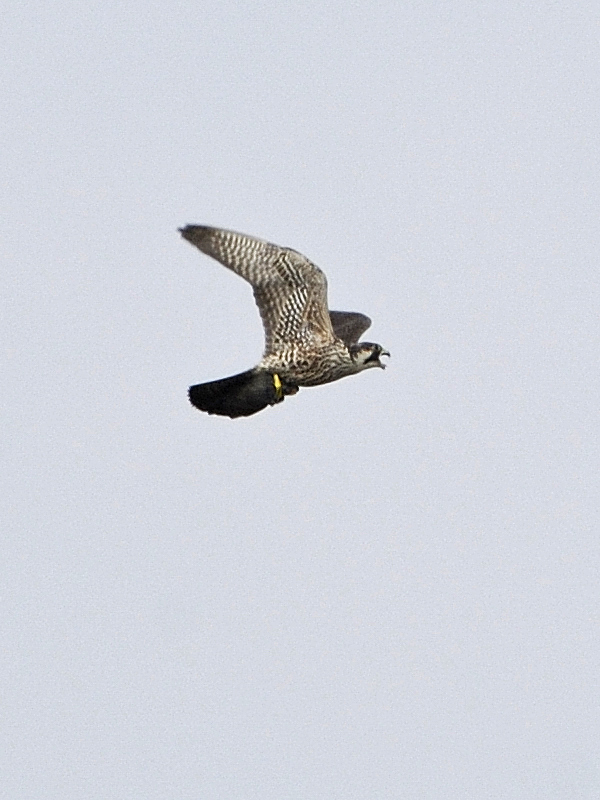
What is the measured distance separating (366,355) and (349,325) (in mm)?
2501

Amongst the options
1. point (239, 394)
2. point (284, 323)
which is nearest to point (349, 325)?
point (284, 323)

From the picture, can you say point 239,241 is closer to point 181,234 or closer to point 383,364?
point 181,234

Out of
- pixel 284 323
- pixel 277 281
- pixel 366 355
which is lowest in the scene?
pixel 366 355

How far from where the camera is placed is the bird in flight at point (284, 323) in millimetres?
22672

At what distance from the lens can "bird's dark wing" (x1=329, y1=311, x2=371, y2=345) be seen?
2488 cm

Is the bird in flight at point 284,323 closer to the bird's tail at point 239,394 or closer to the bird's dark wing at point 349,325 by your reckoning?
the bird's tail at point 239,394

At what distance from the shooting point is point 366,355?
22.9 metres

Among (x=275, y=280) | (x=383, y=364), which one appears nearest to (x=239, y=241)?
(x=275, y=280)

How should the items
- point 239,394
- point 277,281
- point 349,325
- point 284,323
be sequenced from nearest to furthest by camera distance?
1. point 239,394
2. point 277,281
3. point 284,323
4. point 349,325

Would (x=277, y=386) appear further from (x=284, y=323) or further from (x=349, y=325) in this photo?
(x=349, y=325)

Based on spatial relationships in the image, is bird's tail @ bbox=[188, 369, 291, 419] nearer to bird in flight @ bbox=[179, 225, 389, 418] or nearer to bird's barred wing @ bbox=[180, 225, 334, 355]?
bird in flight @ bbox=[179, 225, 389, 418]

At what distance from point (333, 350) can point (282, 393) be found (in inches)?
32.4

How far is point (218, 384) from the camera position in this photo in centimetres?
2225

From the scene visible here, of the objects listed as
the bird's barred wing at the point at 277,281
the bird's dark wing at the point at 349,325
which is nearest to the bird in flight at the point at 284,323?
the bird's barred wing at the point at 277,281
